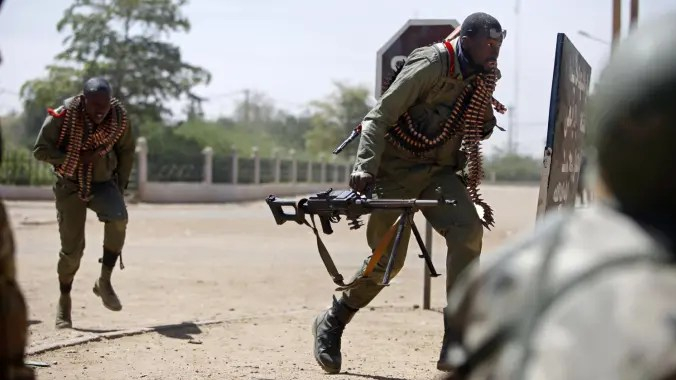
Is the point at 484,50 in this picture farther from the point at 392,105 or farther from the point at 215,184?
the point at 215,184

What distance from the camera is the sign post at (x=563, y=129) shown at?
4957 mm

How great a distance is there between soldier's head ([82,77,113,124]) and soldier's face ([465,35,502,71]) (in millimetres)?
3021

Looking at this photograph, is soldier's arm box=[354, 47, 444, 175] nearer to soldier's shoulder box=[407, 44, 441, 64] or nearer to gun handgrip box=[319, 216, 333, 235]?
soldier's shoulder box=[407, 44, 441, 64]

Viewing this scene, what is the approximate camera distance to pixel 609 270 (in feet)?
4.68

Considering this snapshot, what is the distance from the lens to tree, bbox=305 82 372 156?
73.3 meters

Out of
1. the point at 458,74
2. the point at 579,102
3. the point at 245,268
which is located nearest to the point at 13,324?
the point at 458,74

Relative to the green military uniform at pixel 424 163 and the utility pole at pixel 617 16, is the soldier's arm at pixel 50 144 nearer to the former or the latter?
the green military uniform at pixel 424 163

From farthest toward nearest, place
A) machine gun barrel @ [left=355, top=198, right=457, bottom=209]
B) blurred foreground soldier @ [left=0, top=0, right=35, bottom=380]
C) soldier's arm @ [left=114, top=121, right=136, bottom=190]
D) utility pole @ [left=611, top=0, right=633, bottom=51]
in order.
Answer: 1. utility pole @ [left=611, top=0, right=633, bottom=51]
2. soldier's arm @ [left=114, top=121, right=136, bottom=190]
3. machine gun barrel @ [left=355, top=198, right=457, bottom=209]
4. blurred foreground soldier @ [left=0, top=0, right=35, bottom=380]

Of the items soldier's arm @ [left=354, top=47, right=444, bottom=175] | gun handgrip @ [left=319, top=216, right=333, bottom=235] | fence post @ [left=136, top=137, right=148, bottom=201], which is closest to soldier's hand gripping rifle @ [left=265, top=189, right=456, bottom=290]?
gun handgrip @ [left=319, top=216, right=333, bottom=235]

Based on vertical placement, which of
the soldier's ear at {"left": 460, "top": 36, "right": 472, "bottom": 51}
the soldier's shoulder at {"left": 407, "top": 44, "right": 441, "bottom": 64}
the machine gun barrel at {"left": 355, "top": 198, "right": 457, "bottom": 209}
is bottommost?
the machine gun barrel at {"left": 355, "top": 198, "right": 457, "bottom": 209}

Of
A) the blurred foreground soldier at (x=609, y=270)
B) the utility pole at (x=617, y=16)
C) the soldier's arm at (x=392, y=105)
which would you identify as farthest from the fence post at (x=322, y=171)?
the blurred foreground soldier at (x=609, y=270)

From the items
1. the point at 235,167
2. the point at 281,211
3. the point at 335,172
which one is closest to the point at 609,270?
the point at 281,211

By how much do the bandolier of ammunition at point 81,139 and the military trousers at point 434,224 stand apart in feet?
8.44

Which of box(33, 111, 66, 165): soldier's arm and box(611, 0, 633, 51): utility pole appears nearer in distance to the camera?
box(33, 111, 66, 165): soldier's arm
